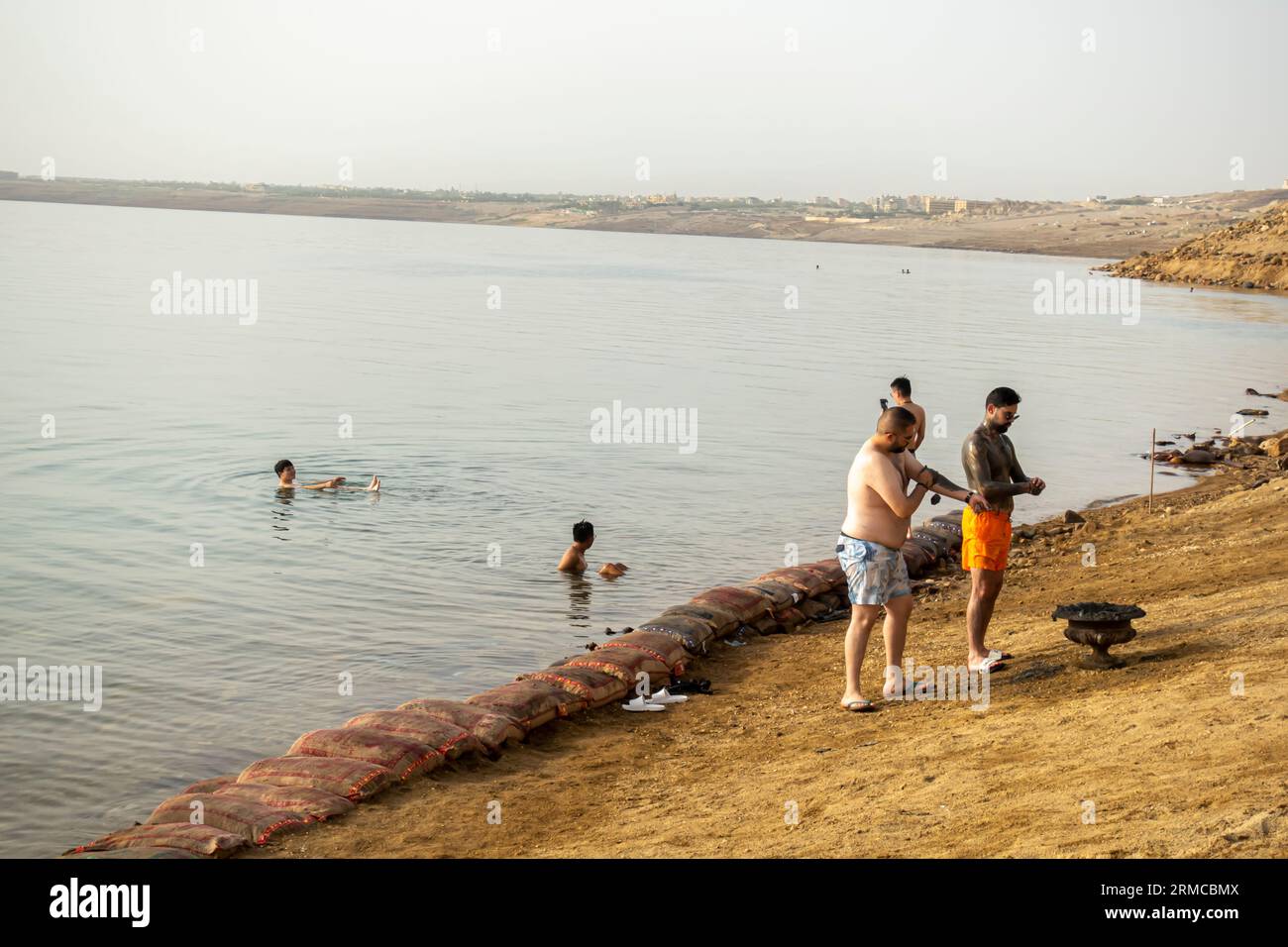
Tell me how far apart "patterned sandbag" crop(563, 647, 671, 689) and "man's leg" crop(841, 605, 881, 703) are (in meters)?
2.14

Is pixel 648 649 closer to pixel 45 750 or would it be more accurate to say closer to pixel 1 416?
pixel 45 750

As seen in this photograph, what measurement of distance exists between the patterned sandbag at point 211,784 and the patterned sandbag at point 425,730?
89 centimetres

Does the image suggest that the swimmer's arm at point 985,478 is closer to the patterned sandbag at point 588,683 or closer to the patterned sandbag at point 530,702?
the patterned sandbag at point 588,683

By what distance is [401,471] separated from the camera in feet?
70.7

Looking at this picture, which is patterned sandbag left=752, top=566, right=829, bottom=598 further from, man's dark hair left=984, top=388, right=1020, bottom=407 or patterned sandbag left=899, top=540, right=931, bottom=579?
man's dark hair left=984, top=388, right=1020, bottom=407

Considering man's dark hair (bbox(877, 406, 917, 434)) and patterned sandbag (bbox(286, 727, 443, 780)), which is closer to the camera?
man's dark hair (bbox(877, 406, 917, 434))

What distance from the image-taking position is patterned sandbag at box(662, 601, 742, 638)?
12.2 meters

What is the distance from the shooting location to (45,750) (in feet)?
31.5

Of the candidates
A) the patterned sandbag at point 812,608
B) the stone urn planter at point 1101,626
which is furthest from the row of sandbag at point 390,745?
the stone urn planter at point 1101,626

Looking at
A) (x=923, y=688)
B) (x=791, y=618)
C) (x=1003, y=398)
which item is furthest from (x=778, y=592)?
(x=1003, y=398)

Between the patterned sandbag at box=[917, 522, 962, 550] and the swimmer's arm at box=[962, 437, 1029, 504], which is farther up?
the swimmer's arm at box=[962, 437, 1029, 504]

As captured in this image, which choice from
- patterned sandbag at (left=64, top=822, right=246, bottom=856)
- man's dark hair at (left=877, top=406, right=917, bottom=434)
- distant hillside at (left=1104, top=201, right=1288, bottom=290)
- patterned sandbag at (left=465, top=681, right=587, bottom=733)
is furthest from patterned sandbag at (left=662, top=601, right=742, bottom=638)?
distant hillside at (left=1104, top=201, right=1288, bottom=290)

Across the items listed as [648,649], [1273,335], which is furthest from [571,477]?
[1273,335]
